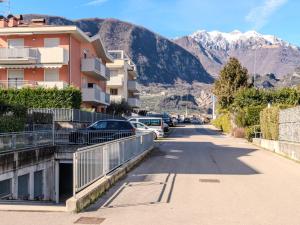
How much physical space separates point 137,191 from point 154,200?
4.69ft

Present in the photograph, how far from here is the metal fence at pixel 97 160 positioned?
11.0 metres

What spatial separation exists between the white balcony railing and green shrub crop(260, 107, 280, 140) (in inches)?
733

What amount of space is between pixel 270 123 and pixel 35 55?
73.6 feet

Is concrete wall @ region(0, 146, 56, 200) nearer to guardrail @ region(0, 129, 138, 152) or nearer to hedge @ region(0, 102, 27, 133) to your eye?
guardrail @ region(0, 129, 138, 152)

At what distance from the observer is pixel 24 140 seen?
21.7 meters

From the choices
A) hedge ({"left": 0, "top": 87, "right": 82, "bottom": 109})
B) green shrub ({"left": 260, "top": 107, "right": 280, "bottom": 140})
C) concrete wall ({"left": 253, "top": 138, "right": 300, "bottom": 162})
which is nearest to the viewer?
concrete wall ({"left": 253, "top": 138, "right": 300, "bottom": 162})

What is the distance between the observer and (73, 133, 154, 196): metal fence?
36.2 ft

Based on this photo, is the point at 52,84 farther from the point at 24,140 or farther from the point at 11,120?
the point at 24,140

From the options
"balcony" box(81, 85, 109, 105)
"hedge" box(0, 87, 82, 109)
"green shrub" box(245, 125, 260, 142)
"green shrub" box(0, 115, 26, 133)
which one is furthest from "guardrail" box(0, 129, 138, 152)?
"balcony" box(81, 85, 109, 105)

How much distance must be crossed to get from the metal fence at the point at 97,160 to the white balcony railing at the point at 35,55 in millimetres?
25802

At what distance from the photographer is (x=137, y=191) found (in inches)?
512

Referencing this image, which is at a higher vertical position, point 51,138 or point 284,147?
point 51,138

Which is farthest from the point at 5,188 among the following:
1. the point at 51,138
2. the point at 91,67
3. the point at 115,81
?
the point at 115,81

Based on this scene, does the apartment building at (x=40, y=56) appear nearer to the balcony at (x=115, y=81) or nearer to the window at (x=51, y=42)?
the window at (x=51, y=42)
